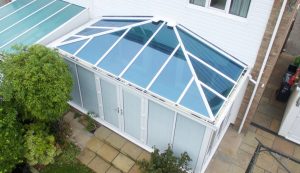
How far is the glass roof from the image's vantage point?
8.53 metres

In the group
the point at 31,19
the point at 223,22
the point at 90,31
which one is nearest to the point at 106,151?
the point at 90,31

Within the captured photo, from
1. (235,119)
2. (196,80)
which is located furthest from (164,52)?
(235,119)

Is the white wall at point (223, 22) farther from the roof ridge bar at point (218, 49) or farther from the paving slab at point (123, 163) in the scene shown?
the paving slab at point (123, 163)

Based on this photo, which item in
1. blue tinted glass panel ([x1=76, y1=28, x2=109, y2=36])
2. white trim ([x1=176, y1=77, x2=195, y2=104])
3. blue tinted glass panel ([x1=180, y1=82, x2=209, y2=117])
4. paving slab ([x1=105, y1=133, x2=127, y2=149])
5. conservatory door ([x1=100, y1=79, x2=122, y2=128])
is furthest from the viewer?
paving slab ([x1=105, y1=133, x2=127, y2=149])

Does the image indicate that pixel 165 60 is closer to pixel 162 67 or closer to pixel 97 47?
pixel 162 67

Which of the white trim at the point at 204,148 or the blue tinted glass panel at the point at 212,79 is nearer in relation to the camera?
the white trim at the point at 204,148

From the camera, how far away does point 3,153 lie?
820cm

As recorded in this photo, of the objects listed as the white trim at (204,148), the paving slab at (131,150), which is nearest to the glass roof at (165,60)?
the white trim at (204,148)

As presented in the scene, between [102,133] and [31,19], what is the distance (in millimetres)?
5737

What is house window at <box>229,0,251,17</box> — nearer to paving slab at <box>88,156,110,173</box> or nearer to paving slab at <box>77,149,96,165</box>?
paving slab at <box>88,156,110,173</box>

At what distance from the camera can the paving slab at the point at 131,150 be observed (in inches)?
416

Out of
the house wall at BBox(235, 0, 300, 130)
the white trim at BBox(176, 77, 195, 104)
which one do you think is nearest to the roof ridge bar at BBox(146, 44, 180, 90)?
Result: the white trim at BBox(176, 77, 195, 104)

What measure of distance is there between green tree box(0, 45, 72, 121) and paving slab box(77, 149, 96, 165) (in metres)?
2.01

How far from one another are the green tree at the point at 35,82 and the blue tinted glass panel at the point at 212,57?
4251 millimetres
